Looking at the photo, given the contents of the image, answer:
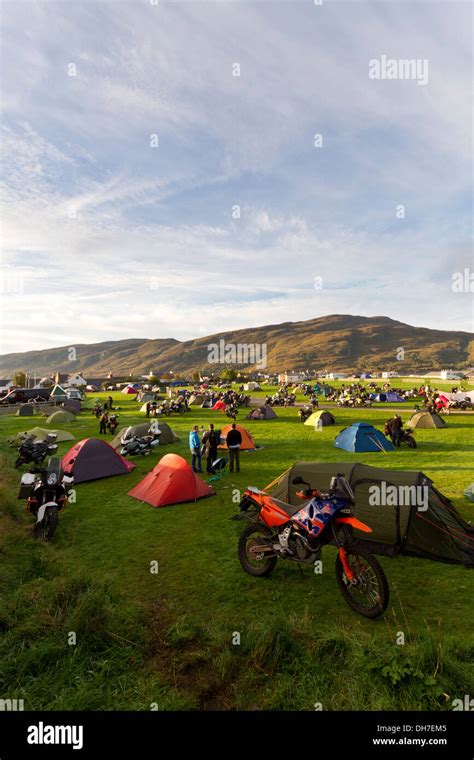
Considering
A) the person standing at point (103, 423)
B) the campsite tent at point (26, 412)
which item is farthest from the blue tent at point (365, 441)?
the campsite tent at point (26, 412)

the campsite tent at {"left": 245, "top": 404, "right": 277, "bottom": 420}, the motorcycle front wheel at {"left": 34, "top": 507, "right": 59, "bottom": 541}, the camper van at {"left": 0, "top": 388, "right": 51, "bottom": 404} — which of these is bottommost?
the campsite tent at {"left": 245, "top": 404, "right": 277, "bottom": 420}

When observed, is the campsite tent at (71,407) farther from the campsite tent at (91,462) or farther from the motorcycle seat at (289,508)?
the motorcycle seat at (289,508)

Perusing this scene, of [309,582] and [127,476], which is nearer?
[309,582]

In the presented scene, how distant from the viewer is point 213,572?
6.52 meters

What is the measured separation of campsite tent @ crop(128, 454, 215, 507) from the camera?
10.0 metres

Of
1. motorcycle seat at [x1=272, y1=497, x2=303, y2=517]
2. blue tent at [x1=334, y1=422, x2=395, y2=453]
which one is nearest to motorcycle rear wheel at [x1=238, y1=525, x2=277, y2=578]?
motorcycle seat at [x1=272, y1=497, x2=303, y2=517]

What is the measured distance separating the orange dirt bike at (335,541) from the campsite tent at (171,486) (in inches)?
172

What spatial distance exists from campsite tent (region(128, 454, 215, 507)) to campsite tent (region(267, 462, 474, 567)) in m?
4.73

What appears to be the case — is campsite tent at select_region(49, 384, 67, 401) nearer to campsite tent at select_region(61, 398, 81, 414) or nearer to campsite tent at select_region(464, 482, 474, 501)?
campsite tent at select_region(61, 398, 81, 414)
